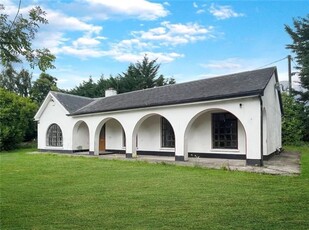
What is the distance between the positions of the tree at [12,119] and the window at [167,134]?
1631cm

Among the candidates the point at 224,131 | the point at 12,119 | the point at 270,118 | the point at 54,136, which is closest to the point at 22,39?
the point at 224,131

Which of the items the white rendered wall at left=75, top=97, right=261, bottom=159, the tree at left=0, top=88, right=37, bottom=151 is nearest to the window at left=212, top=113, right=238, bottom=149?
the white rendered wall at left=75, top=97, right=261, bottom=159

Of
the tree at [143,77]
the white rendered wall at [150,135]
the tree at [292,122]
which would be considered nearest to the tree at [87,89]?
the tree at [143,77]

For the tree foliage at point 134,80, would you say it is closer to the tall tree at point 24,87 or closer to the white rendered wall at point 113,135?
the tall tree at point 24,87

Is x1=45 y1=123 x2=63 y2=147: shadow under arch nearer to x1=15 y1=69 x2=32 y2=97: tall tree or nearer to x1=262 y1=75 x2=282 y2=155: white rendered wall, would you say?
x1=262 y1=75 x2=282 y2=155: white rendered wall

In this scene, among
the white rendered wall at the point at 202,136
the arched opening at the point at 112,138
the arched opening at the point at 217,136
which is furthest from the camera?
the arched opening at the point at 112,138

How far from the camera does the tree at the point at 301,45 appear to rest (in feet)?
95.3

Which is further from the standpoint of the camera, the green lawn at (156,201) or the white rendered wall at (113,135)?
the white rendered wall at (113,135)

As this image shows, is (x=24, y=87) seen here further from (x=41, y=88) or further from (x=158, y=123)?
(x=158, y=123)

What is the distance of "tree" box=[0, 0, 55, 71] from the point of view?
4.52 m

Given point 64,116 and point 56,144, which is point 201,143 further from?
point 56,144

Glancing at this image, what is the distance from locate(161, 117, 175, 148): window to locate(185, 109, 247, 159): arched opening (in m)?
1.57

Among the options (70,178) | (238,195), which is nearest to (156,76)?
(70,178)

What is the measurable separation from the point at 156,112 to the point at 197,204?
1025cm
